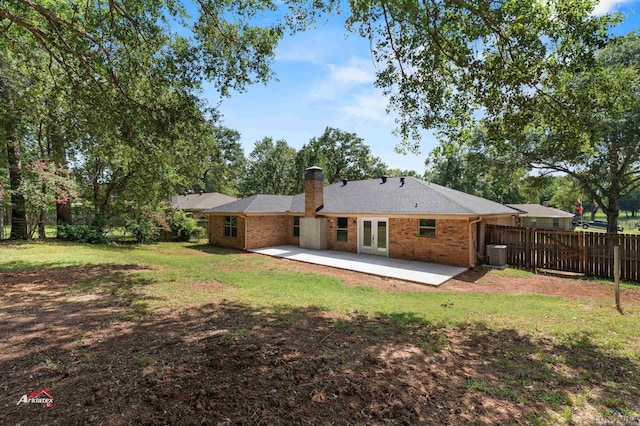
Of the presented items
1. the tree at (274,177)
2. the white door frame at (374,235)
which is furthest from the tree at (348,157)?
the white door frame at (374,235)

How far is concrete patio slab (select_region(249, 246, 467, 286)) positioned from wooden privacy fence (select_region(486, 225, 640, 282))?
276 cm

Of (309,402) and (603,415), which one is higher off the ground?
(309,402)

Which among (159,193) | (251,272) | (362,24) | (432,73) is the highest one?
(362,24)

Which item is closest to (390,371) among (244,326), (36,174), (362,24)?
(244,326)

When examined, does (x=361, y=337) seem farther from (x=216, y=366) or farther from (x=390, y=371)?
(x=216, y=366)

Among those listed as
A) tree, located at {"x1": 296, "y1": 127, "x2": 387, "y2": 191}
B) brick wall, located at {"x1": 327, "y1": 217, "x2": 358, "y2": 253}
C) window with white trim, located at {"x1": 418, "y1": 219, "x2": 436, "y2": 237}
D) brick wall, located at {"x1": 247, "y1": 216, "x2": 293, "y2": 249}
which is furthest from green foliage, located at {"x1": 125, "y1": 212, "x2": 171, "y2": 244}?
tree, located at {"x1": 296, "y1": 127, "x2": 387, "y2": 191}

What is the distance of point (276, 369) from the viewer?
309 centimetres

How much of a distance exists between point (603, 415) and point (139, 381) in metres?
4.36

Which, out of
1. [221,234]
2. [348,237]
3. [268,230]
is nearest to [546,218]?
[348,237]

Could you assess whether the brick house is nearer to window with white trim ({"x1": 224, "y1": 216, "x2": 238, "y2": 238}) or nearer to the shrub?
window with white trim ({"x1": 224, "y1": 216, "x2": 238, "y2": 238})

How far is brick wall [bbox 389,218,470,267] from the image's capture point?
11.6 m

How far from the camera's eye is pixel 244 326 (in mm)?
4512

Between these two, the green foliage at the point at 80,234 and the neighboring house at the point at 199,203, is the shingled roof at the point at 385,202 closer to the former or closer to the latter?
the green foliage at the point at 80,234

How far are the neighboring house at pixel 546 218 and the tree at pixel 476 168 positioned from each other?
3950 mm
